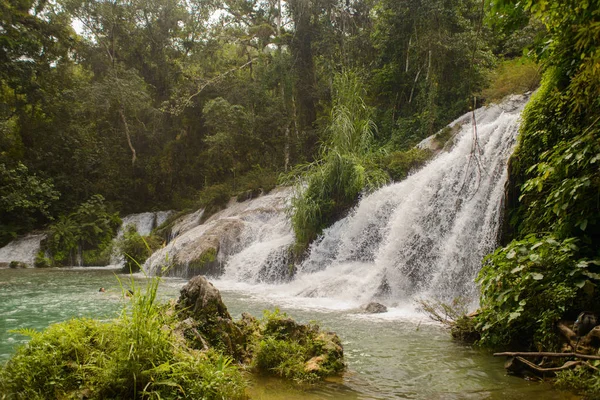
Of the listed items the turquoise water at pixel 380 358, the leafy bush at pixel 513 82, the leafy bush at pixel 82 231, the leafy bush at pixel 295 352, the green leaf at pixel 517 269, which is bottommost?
the turquoise water at pixel 380 358

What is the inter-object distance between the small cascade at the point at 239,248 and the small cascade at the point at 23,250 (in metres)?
6.74

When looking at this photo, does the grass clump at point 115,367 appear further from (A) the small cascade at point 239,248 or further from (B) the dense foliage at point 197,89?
(B) the dense foliage at point 197,89

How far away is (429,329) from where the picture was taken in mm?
5656

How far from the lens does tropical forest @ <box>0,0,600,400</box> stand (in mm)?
3338

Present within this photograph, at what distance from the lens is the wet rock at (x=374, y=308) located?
7.02 metres

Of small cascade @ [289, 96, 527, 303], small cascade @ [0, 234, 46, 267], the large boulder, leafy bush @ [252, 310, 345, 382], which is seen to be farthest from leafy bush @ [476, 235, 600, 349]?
small cascade @ [0, 234, 46, 267]

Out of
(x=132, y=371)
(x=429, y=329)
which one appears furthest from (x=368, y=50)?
(x=132, y=371)

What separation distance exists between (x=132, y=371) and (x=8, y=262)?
55.2ft

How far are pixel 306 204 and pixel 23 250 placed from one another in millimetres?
12942

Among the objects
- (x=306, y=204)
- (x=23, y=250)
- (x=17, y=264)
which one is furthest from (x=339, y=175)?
(x=23, y=250)

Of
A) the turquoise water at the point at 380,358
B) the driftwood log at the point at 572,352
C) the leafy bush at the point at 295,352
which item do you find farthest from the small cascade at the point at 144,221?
the driftwood log at the point at 572,352

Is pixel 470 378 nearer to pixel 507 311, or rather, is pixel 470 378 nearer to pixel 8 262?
pixel 507 311

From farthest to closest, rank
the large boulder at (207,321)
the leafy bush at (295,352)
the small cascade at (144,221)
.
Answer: the small cascade at (144,221)
the large boulder at (207,321)
the leafy bush at (295,352)

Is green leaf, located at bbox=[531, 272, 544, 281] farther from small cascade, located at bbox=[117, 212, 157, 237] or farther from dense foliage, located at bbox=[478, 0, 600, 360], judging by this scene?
small cascade, located at bbox=[117, 212, 157, 237]
